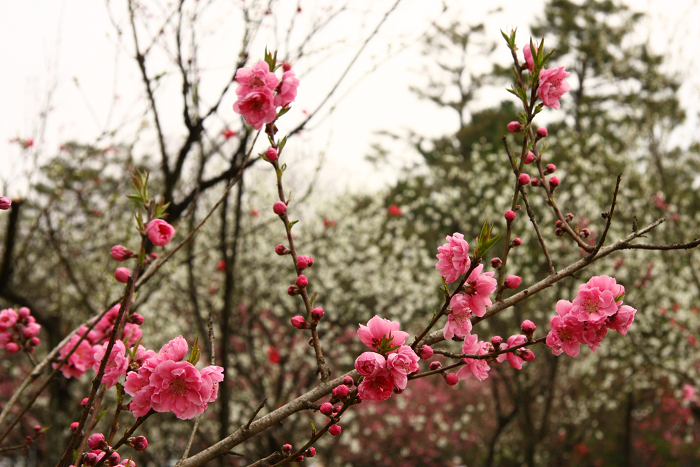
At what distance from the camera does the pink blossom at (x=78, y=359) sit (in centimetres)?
177

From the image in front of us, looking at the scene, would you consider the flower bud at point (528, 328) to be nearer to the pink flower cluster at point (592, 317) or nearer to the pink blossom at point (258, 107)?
the pink flower cluster at point (592, 317)

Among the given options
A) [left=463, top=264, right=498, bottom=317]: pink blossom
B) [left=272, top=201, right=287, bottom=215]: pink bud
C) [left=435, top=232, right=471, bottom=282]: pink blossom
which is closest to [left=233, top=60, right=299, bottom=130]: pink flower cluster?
[left=272, top=201, right=287, bottom=215]: pink bud

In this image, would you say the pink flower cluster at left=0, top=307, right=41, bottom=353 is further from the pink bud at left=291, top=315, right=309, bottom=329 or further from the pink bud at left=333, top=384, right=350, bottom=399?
the pink bud at left=333, top=384, right=350, bottom=399

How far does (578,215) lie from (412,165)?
8069 mm

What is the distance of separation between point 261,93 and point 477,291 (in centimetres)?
85

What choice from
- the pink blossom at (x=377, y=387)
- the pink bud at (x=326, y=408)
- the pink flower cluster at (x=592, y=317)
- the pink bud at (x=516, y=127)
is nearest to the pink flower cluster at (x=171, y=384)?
the pink bud at (x=326, y=408)

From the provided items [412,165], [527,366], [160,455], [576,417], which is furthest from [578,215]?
[160,455]

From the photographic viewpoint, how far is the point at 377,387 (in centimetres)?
122

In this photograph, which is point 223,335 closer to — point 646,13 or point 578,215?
point 578,215

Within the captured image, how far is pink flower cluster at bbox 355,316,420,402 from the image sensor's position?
1168 mm

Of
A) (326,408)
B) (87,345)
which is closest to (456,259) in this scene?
(326,408)

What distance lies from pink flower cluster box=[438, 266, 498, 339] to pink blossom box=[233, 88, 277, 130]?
0.77 metres

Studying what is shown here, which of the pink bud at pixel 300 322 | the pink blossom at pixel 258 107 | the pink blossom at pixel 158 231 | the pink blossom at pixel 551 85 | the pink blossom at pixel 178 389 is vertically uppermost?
the pink blossom at pixel 551 85

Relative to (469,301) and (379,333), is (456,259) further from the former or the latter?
Answer: (379,333)
